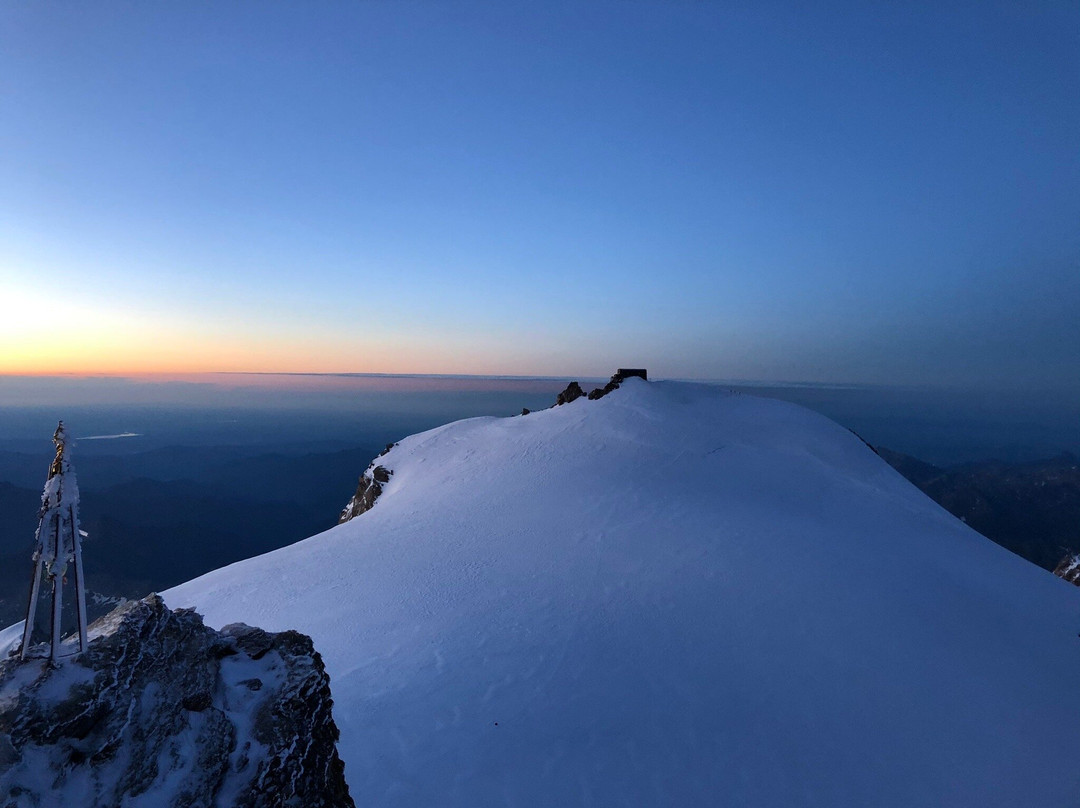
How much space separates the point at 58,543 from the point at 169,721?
2.21 meters

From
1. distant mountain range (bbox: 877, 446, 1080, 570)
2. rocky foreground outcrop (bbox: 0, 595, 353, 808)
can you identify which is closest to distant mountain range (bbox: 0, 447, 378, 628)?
rocky foreground outcrop (bbox: 0, 595, 353, 808)

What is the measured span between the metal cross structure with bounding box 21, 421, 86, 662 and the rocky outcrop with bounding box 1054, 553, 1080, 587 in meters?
45.1

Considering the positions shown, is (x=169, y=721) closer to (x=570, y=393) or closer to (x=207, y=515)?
(x=570, y=393)

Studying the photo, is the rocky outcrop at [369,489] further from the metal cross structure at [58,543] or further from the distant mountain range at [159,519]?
the distant mountain range at [159,519]

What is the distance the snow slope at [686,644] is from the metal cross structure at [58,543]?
4.82 meters

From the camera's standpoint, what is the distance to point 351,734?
8.34 m

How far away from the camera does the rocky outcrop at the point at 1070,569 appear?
3046cm

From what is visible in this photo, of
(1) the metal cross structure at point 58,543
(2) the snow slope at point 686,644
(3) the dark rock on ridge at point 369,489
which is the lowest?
(3) the dark rock on ridge at point 369,489

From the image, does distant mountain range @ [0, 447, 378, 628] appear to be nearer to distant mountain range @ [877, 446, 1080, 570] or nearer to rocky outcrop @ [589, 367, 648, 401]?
rocky outcrop @ [589, 367, 648, 401]

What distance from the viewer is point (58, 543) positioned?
5.04 meters

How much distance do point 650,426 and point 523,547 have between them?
454 inches

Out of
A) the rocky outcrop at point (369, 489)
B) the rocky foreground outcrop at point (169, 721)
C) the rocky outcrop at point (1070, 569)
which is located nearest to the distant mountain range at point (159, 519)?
the rocky outcrop at point (369, 489)

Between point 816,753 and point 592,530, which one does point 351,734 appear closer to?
point 816,753

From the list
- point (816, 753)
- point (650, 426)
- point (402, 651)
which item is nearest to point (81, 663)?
point (402, 651)
